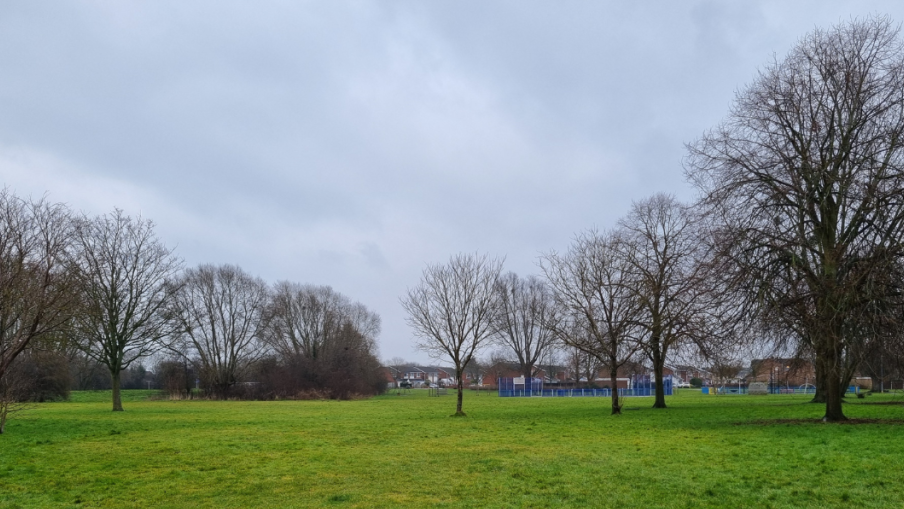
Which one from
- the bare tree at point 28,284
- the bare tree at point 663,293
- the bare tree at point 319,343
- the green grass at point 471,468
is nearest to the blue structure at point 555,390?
the bare tree at point 319,343

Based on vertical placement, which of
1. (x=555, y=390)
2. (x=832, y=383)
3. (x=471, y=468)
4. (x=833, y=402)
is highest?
(x=832, y=383)

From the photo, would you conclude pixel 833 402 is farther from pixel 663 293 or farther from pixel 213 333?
pixel 213 333

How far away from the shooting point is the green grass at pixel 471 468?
9.53 metres

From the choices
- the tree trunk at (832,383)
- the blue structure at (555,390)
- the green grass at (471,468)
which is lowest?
the blue structure at (555,390)

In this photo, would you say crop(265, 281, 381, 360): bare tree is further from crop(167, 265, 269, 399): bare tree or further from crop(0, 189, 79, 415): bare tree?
crop(0, 189, 79, 415): bare tree

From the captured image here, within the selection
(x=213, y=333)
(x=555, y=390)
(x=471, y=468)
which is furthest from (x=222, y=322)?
(x=471, y=468)

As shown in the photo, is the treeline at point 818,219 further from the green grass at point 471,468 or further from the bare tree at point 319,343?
the bare tree at point 319,343

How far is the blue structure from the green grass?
2146 inches

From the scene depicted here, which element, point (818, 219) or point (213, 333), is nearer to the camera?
point (818, 219)

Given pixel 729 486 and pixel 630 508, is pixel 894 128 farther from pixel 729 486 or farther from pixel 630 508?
pixel 630 508

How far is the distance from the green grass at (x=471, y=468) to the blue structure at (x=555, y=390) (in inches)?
2146

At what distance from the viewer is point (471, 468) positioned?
12477 mm

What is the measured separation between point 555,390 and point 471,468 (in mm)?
70061

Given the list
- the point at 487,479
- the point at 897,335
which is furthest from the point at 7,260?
the point at 897,335
